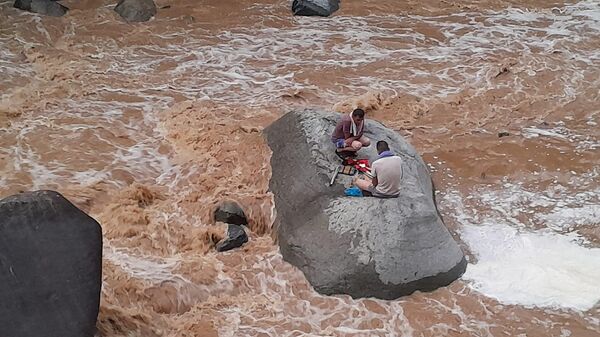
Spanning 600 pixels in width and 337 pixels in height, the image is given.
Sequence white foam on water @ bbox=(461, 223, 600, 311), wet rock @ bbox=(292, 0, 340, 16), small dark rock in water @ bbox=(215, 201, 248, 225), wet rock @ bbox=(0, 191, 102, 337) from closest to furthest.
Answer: wet rock @ bbox=(0, 191, 102, 337)
white foam on water @ bbox=(461, 223, 600, 311)
small dark rock in water @ bbox=(215, 201, 248, 225)
wet rock @ bbox=(292, 0, 340, 16)

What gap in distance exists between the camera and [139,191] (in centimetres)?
777

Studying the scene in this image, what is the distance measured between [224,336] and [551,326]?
296 cm

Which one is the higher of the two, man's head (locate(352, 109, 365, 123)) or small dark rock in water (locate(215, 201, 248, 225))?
man's head (locate(352, 109, 365, 123))

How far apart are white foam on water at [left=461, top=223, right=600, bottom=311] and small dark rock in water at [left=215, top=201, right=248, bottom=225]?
7.79 feet

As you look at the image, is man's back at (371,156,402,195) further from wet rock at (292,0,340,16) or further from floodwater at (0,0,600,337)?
wet rock at (292,0,340,16)

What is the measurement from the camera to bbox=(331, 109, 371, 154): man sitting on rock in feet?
23.3

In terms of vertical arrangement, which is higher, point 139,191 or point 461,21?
point 461,21

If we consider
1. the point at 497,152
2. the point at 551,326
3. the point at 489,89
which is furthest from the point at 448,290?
the point at 489,89

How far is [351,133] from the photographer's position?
7.19 m

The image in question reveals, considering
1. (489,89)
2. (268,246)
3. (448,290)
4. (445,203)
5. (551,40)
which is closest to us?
(448,290)

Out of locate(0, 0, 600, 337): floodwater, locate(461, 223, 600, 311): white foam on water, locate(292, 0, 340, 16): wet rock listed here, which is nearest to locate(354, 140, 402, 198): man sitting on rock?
locate(0, 0, 600, 337): floodwater

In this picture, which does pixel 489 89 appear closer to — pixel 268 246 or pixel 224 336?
pixel 268 246

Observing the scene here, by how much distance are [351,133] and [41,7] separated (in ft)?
26.5

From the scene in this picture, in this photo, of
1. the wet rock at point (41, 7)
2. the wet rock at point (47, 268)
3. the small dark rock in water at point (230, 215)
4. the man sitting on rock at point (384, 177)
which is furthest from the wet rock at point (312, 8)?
the wet rock at point (47, 268)
